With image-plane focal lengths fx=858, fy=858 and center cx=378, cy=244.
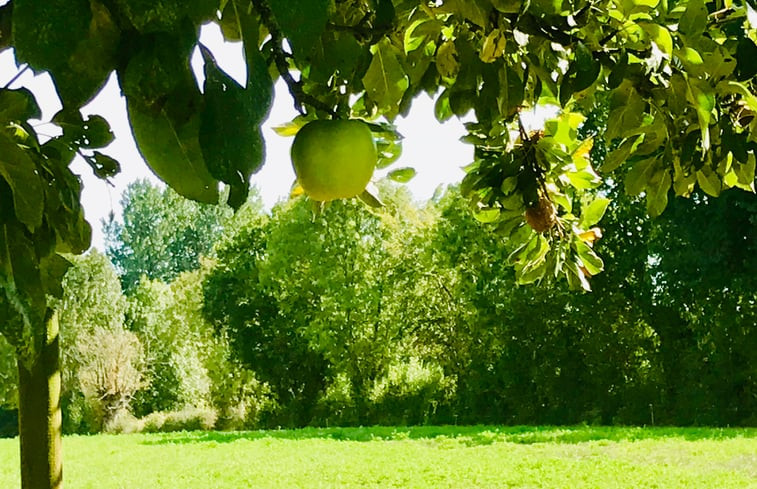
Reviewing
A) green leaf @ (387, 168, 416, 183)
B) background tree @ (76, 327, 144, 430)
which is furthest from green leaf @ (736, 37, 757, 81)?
background tree @ (76, 327, 144, 430)

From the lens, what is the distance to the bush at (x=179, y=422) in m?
12.7

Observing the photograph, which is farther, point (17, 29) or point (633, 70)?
point (633, 70)

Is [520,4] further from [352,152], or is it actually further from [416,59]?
[416,59]

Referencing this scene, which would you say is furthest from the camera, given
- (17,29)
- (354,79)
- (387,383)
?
(387,383)

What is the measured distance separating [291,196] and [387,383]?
36.7 feet

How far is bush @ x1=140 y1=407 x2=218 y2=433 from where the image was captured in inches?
501

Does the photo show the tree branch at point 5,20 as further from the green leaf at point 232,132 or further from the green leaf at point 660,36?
the green leaf at point 660,36

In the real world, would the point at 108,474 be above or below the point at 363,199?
below

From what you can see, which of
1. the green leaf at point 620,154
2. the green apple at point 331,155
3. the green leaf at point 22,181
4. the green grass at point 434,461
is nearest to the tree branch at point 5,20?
the green leaf at point 22,181

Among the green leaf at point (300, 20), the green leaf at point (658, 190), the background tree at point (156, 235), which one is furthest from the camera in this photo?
the background tree at point (156, 235)

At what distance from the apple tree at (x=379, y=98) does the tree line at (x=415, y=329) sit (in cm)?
742

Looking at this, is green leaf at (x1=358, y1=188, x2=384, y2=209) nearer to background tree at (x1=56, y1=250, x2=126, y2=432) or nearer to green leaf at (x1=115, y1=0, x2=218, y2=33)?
green leaf at (x1=115, y1=0, x2=218, y2=33)

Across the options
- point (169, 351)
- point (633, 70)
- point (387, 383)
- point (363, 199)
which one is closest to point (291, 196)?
point (363, 199)

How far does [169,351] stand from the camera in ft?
54.0
